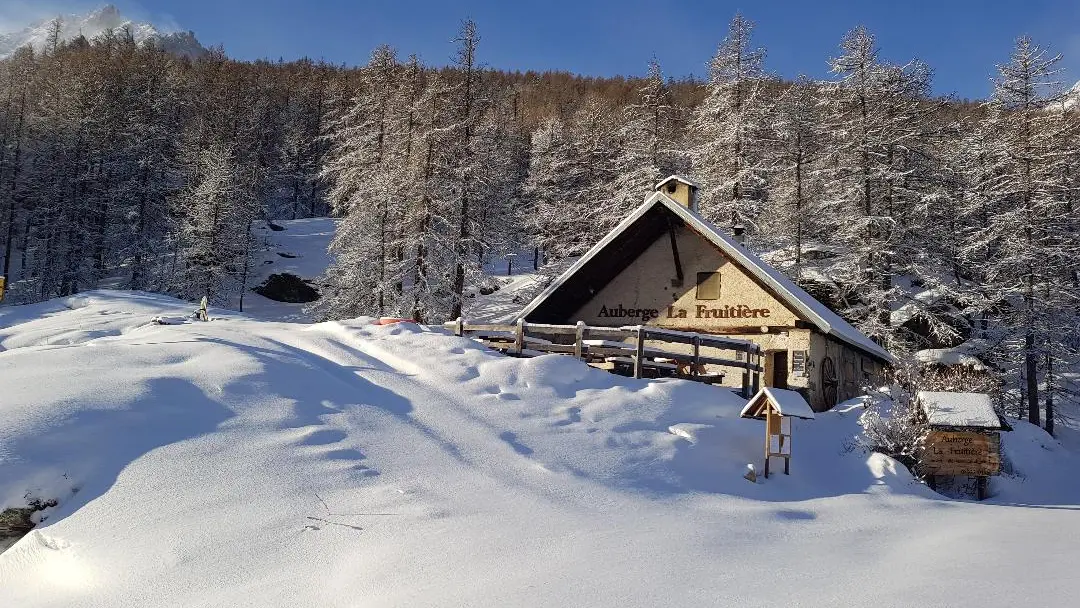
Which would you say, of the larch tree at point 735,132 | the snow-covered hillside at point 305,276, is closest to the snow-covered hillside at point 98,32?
the snow-covered hillside at point 305,276

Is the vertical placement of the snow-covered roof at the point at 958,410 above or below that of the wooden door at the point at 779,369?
below

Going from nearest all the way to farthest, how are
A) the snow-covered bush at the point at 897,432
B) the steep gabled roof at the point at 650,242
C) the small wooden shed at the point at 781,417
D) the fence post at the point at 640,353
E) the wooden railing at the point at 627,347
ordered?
the small wooden shed at the point at 781,417 < the snow-covered bush at the point at 897,432 < the fence post at the point at 640,353 < the wooden railing at the point at 627,347 < the steep gabled roof at the point at 650,242

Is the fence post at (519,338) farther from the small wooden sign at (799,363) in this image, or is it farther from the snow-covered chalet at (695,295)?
the small wooden sign at (799,363)

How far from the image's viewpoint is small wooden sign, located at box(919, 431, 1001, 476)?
12703 mm

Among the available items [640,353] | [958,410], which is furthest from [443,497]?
[958,410]

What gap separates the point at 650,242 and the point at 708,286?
6.84 feet

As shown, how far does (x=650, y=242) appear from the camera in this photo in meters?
20.6

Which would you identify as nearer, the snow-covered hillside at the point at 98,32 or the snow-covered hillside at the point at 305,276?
the snow-covered hillside at the point at 305,276

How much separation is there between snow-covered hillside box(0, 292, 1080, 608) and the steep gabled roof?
552 cm

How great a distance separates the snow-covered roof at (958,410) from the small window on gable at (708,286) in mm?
7065

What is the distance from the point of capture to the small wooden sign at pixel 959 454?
41.7 feet

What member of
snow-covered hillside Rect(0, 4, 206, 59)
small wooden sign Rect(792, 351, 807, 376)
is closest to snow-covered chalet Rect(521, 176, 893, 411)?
small wooden sign Rect(792, 351, 807, 376)

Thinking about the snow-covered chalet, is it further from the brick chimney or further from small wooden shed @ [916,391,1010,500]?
small wooden shed @ [916,391,1010,500]

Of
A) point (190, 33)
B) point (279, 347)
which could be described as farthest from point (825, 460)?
point (190, 33)
